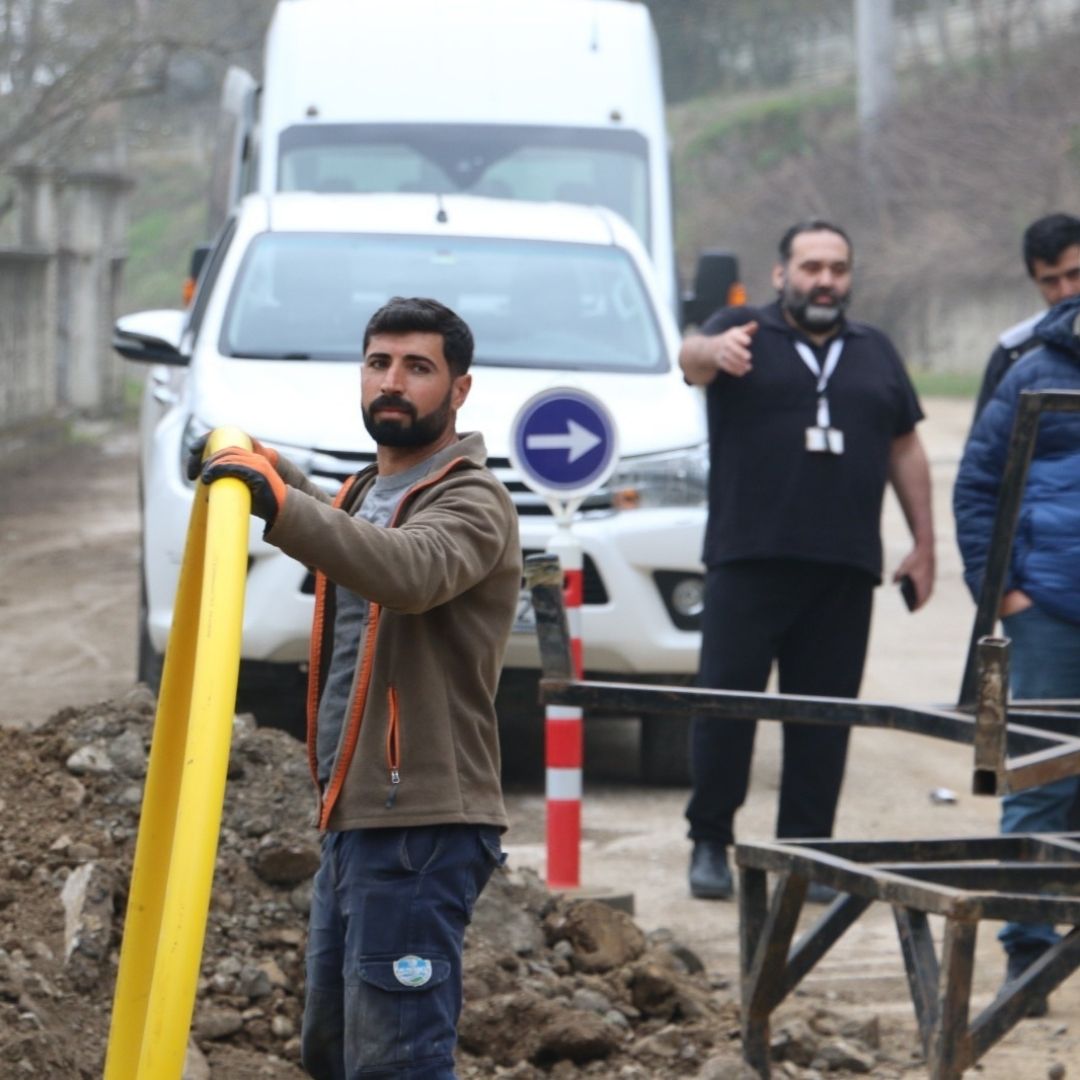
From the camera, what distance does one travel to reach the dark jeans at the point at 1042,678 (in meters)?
5.91

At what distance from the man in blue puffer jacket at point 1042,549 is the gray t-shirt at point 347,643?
2.63 metres

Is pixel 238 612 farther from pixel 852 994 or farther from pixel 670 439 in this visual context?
pixel 670 439

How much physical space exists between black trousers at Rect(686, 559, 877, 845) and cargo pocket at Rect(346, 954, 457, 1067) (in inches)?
131

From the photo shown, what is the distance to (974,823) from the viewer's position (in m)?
8.02

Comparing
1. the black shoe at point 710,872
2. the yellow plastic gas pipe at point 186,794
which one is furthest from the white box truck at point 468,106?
the yellow plastic gas pipe at point 186,794

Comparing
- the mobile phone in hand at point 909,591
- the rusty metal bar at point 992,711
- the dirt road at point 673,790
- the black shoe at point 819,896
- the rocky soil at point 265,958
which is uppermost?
the rusty metal bar at point 992,711

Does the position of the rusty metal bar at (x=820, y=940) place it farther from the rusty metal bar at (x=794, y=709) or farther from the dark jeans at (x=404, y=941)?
the dark jeans at (x=404, y=941)

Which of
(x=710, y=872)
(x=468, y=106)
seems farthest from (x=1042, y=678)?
(x=468, y=106)

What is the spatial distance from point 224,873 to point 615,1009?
3.30 feet

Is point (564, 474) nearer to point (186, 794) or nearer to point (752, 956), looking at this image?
point (752, 956)

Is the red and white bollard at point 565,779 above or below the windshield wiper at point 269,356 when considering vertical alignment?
below

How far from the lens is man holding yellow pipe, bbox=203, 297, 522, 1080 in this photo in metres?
3.53

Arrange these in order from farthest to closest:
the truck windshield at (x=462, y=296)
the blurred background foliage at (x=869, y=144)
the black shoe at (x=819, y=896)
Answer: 1. the blurred background foliage at (x=869, y=144)
2. the truck windshield at (x=462, y=296)
3. the black shoe at (x=819, y=896)

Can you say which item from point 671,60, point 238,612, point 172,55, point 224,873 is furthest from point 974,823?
point 671,60
